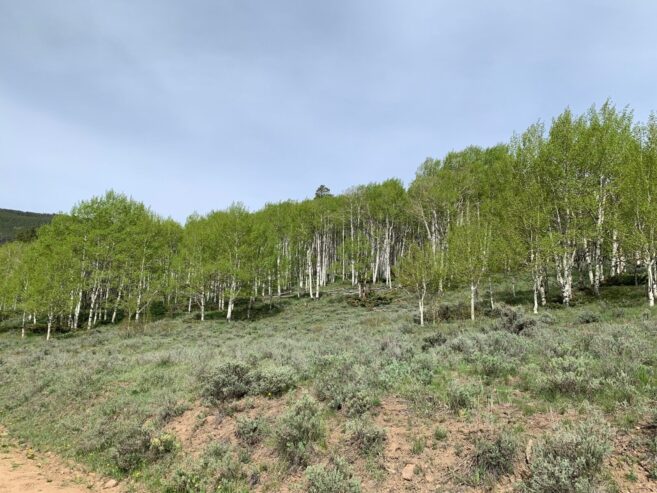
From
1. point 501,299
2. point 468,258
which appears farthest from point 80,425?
point 501,299

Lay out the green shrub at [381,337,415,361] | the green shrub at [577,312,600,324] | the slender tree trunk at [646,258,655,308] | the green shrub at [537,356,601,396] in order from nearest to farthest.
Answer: the green shrub at [537,356,601,396] < the green shrub at [381,337,415,361] < the green shrub at [577,312,600,324] < the slender tree trunk at [646,258,655,308]

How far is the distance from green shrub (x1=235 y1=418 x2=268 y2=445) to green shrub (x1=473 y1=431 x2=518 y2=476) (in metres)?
4.51

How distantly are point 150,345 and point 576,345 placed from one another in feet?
71.7

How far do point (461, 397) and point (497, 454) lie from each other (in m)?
1.81

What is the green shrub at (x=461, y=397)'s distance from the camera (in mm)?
7395

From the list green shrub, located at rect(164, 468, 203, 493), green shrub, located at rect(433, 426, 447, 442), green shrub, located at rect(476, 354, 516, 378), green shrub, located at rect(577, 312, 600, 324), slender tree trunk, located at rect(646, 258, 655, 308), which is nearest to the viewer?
green shrub, located at rect(433, 426, 447, 442)

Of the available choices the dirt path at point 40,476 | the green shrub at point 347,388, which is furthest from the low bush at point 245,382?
the dirt path at point 40,476

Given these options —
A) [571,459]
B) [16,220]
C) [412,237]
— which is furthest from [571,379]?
[16,220]

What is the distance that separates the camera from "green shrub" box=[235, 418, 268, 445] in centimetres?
786

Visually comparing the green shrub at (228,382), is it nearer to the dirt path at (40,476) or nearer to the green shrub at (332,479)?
the dirt path at (40,476)

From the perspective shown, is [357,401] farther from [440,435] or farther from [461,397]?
[461,397]

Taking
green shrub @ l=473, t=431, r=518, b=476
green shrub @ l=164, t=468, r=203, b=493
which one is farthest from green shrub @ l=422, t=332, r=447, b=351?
green shrub @ l=164, t=468, r=203, b=493

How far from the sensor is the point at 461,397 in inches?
296

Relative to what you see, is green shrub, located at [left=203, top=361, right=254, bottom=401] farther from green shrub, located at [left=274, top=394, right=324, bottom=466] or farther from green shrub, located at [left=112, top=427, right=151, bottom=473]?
green shrub, located at [left=274, top=394, right=324, bottom=466]
